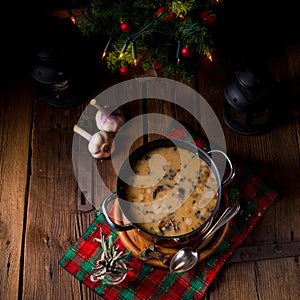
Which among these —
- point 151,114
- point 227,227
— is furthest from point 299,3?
point 227,227

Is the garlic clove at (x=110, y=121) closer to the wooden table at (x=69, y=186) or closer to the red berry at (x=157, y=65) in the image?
the wooden table at (x=69, y=186)

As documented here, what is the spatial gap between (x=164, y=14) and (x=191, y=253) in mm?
687

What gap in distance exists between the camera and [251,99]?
162 centimetres

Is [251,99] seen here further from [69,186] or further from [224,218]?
[69,186]

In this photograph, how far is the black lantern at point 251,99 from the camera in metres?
1.60

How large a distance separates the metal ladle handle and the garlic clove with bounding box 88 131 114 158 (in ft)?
1.42

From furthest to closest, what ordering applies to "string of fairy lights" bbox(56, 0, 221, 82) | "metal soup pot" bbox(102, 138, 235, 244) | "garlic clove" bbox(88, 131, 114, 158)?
"garlic clove" bbox(88, 131, 114, 158) < "string of fairy lights" bbox(56, 0, 221, 82) < "metal soup pot" bbox(102, 138, 235, 244)

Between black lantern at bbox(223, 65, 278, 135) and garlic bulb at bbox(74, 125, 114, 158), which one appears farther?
garlic bulb at bbox(74, 125, 114, 158)

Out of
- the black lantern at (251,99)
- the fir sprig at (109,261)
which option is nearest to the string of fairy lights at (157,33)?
the black lantern at (251,99)

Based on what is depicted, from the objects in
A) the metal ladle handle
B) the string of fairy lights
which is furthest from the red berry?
the metal ladle handle

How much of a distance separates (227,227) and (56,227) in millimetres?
543

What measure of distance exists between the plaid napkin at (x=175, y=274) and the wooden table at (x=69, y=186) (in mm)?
41

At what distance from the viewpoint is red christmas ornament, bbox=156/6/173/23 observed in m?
1.56

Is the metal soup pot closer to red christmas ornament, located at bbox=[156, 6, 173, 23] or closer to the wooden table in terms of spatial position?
the wooden table
